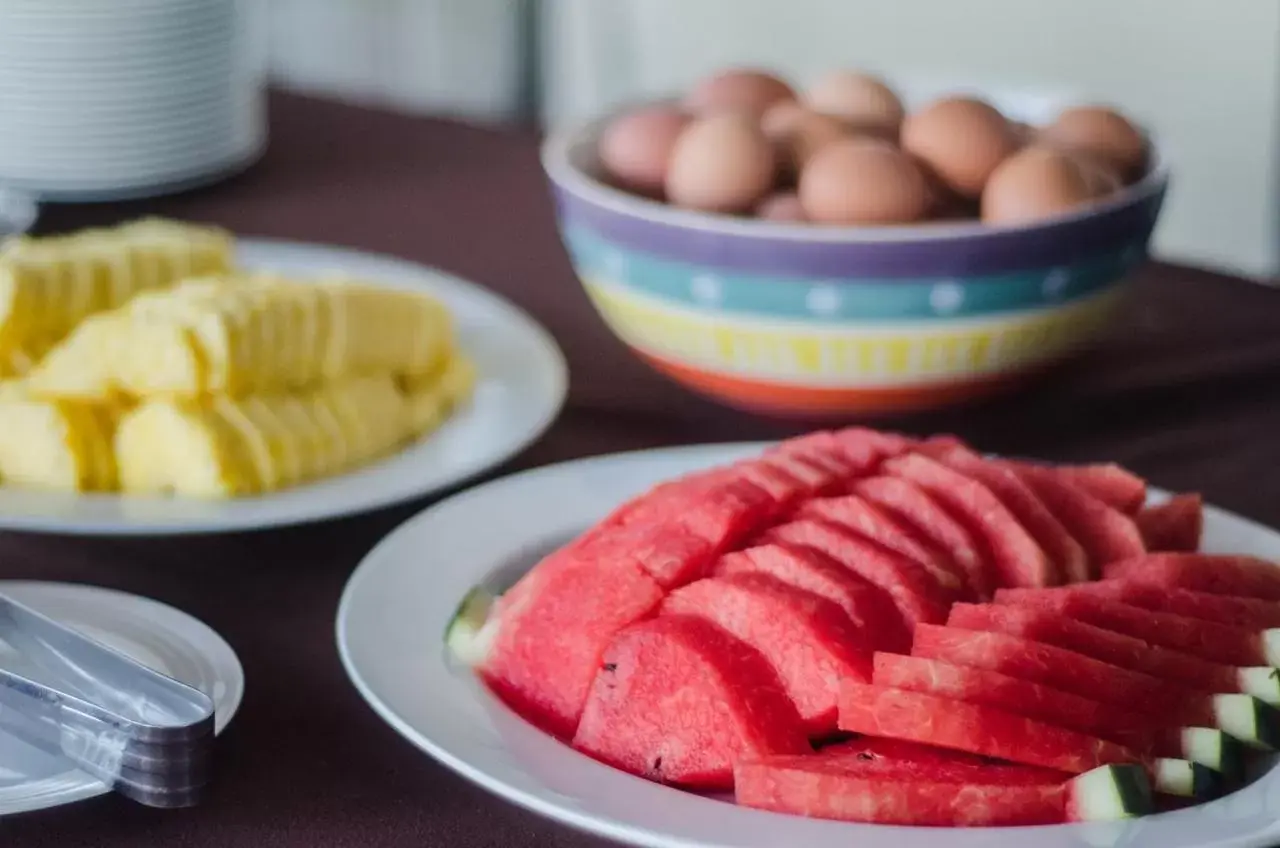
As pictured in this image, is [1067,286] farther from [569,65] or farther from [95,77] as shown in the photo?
[569,65]

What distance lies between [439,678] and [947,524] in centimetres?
28

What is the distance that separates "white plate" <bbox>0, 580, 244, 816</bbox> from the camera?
730mm

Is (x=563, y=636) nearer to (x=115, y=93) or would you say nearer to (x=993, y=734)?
(x=993, y=734)

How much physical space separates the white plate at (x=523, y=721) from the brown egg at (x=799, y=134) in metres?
0.26

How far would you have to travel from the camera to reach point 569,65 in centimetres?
430

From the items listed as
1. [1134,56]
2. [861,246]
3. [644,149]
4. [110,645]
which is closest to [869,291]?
[861,246]

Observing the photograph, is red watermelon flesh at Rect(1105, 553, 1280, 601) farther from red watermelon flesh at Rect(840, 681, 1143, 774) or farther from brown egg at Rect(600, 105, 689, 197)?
brown egg at Rect(600, 105, 689, 197)

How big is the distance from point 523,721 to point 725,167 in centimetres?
54

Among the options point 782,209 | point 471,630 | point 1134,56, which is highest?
point 782,209

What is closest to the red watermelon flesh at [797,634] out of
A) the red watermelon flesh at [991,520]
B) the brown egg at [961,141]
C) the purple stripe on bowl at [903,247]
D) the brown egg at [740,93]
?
the red watermelon flesh at [991,520]

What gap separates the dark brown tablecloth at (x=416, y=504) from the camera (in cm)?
77

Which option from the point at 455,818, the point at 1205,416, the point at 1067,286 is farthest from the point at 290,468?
the point at 1205,416

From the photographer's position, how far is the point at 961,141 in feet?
3.99

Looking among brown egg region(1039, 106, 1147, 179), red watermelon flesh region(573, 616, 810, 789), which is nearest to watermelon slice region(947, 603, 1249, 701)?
red watermelon flesh region(573, 616, 810, 789)
